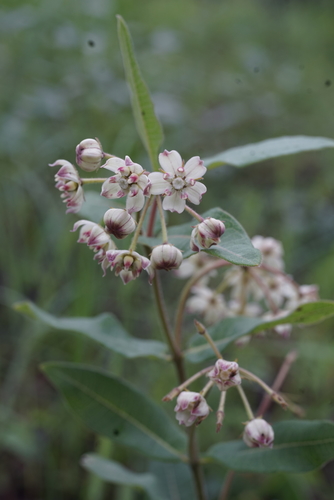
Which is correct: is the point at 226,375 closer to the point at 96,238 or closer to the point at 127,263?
the point at 127,263

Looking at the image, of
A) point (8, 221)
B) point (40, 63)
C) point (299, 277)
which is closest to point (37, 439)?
point (8, 221)

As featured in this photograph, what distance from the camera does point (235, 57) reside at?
648 cm

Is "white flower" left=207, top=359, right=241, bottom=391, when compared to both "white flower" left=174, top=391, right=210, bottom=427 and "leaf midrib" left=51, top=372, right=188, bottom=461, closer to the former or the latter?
"white flower" left=174, top=391, right=210, bottom=427

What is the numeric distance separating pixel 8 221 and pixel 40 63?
130 centimetres

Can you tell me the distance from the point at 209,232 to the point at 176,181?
134 millimetres

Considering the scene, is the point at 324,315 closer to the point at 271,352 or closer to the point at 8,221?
the point at 271,352

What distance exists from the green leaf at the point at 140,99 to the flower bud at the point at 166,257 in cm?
36

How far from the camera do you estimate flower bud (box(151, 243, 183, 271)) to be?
1.03 meters

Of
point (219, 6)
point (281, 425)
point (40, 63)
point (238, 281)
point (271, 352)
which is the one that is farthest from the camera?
point (219, 6)

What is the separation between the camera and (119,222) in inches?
40.4

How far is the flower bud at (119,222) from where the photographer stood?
103 cm

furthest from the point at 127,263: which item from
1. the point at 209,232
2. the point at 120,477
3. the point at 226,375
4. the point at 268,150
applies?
the point at 120,477

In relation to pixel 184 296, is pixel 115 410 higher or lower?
lower

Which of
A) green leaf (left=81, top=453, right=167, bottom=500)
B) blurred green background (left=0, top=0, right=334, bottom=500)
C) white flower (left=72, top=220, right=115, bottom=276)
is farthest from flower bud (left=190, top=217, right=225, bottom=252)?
blurred green background (left=0, top=0, right=334, bottom=500)
